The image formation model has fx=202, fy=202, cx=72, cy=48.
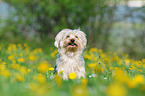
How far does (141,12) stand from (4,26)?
753cm

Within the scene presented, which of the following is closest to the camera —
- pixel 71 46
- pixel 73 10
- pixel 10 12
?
pixel 71 46

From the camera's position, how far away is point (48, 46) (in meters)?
10.2

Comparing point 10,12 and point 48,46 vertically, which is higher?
point 10,12

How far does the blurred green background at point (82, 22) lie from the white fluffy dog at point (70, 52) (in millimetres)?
5129

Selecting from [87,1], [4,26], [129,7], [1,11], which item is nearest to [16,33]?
[4,26]

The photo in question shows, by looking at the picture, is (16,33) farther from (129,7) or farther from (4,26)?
(129,7)

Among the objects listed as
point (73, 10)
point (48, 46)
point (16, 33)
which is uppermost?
point (73, 10)

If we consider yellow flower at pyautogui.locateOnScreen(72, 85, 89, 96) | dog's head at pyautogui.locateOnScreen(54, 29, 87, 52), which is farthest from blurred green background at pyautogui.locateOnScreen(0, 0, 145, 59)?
yellow flower at pyautogui.locateOnScreen(72, 85, 89, 96)

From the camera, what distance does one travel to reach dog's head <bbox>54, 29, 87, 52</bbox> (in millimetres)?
4645

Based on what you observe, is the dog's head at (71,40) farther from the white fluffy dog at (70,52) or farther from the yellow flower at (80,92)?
the yellow flower at (80,92)

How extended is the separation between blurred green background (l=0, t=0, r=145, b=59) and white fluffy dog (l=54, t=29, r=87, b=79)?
513 cm

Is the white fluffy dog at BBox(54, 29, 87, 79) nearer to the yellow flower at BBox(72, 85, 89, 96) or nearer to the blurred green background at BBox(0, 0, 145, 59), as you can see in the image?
the yellow flower at BBox(72, 85, 89, 96)

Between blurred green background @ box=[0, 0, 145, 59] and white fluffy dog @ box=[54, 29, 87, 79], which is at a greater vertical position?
blurred green background @ box=[0, 0, 145, 59]

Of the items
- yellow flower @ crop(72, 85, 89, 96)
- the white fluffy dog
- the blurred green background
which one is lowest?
yellow flower @ crop(72, 85, 89, 96)
